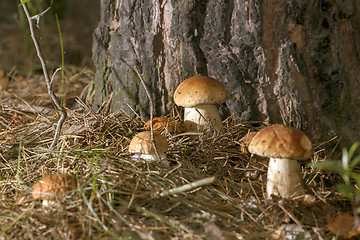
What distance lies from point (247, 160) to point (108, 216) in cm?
126

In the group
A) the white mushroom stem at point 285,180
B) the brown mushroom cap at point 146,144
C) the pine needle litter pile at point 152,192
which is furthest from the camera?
the brown mushroom cap at point 146,144

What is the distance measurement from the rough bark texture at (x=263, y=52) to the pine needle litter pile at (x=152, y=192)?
0.94 ft

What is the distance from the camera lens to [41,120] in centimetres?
333

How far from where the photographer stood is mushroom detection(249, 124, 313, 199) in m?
2.05

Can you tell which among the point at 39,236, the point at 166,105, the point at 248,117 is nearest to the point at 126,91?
the point at 166,105

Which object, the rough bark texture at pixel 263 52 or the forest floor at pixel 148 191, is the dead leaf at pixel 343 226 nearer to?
the forest floor at pixel 148 191

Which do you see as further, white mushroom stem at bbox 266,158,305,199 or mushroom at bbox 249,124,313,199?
white mushroom stem at bbox 266,158,305,199

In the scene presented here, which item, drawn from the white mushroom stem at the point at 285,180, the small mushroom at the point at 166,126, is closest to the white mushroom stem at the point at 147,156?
the small mushroom at the point at 166,126

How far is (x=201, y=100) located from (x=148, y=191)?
933 mm

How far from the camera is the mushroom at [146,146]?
95.1 inches

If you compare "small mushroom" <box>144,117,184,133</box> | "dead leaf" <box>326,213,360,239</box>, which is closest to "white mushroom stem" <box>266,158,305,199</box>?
"dead leaf" <box>326,213,360,239</box>

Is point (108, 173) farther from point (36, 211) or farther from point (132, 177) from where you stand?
point (36, 211)

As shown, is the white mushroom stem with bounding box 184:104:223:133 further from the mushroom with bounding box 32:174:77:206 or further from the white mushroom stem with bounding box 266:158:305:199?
the mushroom with bounding box 32:174:77:206

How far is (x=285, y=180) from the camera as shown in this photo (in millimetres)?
2238
